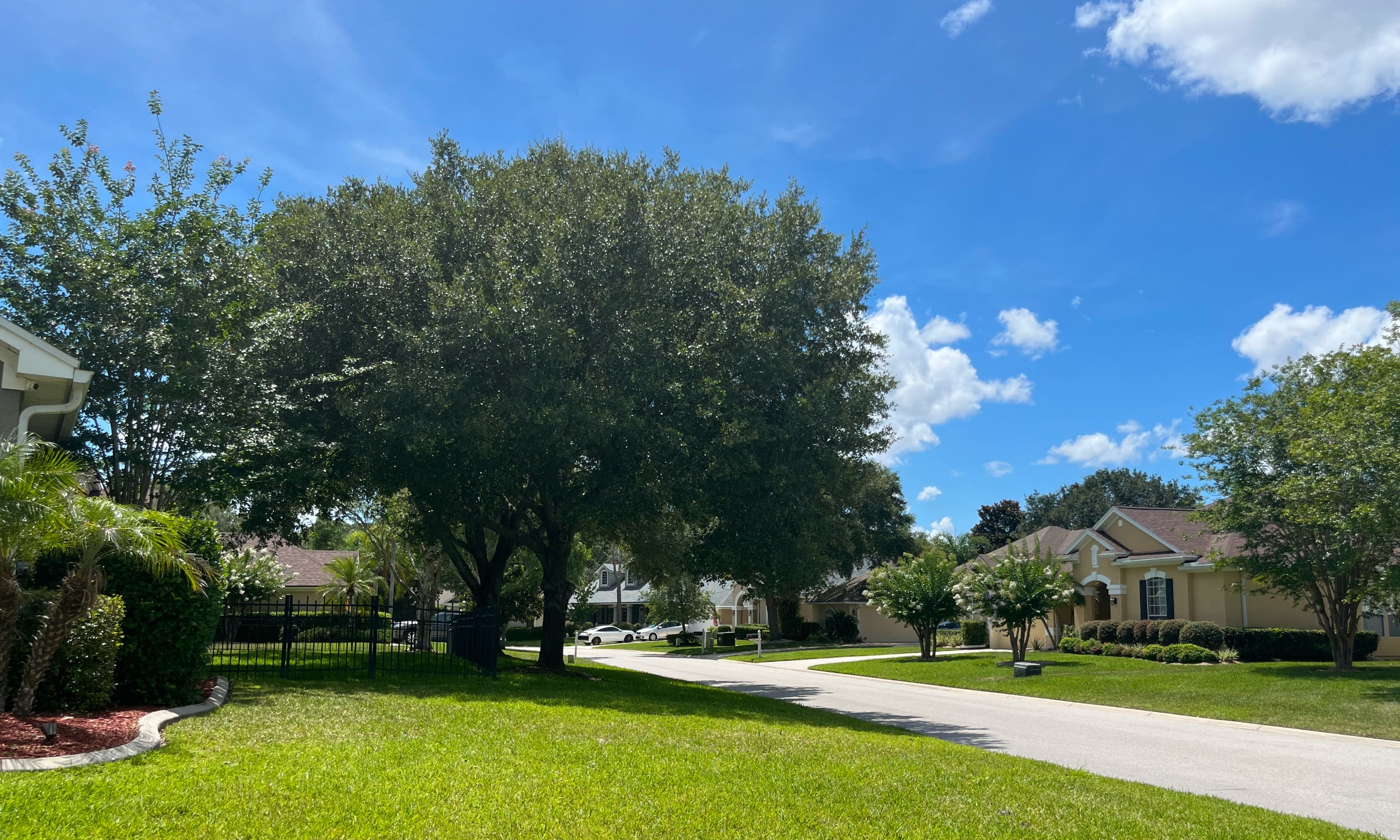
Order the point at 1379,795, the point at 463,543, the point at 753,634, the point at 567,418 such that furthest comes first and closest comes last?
the point at 753,634 < the point at 463,543 < the point at 567,418 < the point at 1379,795

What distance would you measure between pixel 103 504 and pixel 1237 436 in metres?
26.8

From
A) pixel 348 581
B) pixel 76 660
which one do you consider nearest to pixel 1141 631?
pixel 76 660

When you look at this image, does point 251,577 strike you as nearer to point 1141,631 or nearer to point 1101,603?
point 1141,631

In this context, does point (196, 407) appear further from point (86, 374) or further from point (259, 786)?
point (259, 786)

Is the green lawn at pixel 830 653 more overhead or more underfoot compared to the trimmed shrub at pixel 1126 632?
more underfoot

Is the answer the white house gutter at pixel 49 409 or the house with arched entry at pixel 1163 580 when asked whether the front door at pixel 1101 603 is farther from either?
the white house gutter at pixel 49 409

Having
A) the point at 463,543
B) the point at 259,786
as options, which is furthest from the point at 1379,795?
the point at 463,543

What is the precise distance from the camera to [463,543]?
1042 inches

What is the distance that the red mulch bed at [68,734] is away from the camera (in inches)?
322

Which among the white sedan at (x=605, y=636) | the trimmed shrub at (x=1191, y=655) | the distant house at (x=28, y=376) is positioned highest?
the distant house at (x=28, y=376)

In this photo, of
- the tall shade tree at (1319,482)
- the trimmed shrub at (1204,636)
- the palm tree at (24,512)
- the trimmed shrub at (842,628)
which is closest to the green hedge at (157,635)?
the palm tree at (24,512)

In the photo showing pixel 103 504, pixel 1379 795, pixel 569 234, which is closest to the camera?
pixel 103 504

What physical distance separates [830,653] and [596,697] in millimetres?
27573

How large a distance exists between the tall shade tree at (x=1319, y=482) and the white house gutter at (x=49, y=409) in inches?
903
